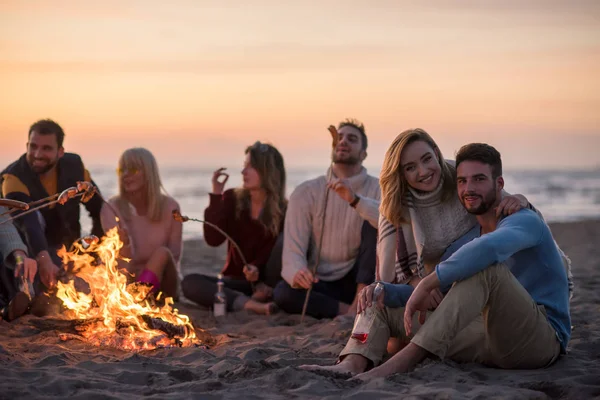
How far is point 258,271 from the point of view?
740 cm

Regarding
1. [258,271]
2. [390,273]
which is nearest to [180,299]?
[258,271]

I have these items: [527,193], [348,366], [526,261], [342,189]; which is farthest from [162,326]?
[527,193]

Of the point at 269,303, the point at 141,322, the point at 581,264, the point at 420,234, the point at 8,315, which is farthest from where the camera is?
the point at 581,264

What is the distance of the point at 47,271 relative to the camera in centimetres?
642

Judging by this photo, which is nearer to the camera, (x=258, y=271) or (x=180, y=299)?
(x=258, y=271)

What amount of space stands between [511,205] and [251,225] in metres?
3.65

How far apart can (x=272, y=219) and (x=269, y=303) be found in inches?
32.8

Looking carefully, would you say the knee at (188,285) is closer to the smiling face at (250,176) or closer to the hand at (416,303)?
the smiling face at (250,176)

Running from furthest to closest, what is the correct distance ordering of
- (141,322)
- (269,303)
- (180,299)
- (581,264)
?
1. (581,264)
2. (180,299)
3. (269,303)
4. (141,322)

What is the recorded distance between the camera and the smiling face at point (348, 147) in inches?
275

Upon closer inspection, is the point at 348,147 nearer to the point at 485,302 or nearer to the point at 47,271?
the point at 47,271

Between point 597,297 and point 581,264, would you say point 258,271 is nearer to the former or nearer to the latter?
point 597,297

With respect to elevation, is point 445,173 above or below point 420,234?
above

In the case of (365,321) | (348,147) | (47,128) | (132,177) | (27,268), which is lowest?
(365,321)
